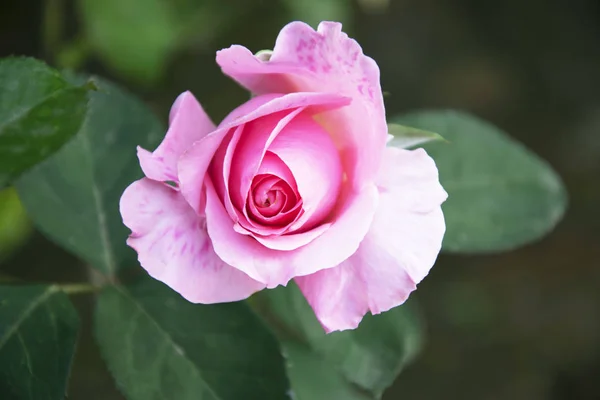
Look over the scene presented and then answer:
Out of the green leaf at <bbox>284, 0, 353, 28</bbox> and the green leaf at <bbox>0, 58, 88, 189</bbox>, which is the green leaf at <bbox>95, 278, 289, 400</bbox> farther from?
the green leaf at <bbox>284, 0, 353, 28</bbox>

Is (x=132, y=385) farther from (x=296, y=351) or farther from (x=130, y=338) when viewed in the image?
(x=296, y=351)

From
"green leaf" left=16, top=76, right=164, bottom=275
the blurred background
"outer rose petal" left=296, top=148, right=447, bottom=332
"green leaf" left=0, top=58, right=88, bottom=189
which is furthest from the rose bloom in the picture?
the blurred background

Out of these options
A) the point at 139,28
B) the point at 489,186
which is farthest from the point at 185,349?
the point at 139,28

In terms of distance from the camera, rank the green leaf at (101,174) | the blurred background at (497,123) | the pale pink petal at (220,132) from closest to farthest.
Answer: the pale pink petal at (220,132)
the green leaf at (101,174)
the blurred background at (497,123)

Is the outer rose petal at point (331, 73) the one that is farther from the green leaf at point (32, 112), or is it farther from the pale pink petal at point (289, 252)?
the green leaf at point (32, 112)

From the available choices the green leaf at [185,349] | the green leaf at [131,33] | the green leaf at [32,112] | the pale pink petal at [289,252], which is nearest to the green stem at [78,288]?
the green leaf at [185,349]
